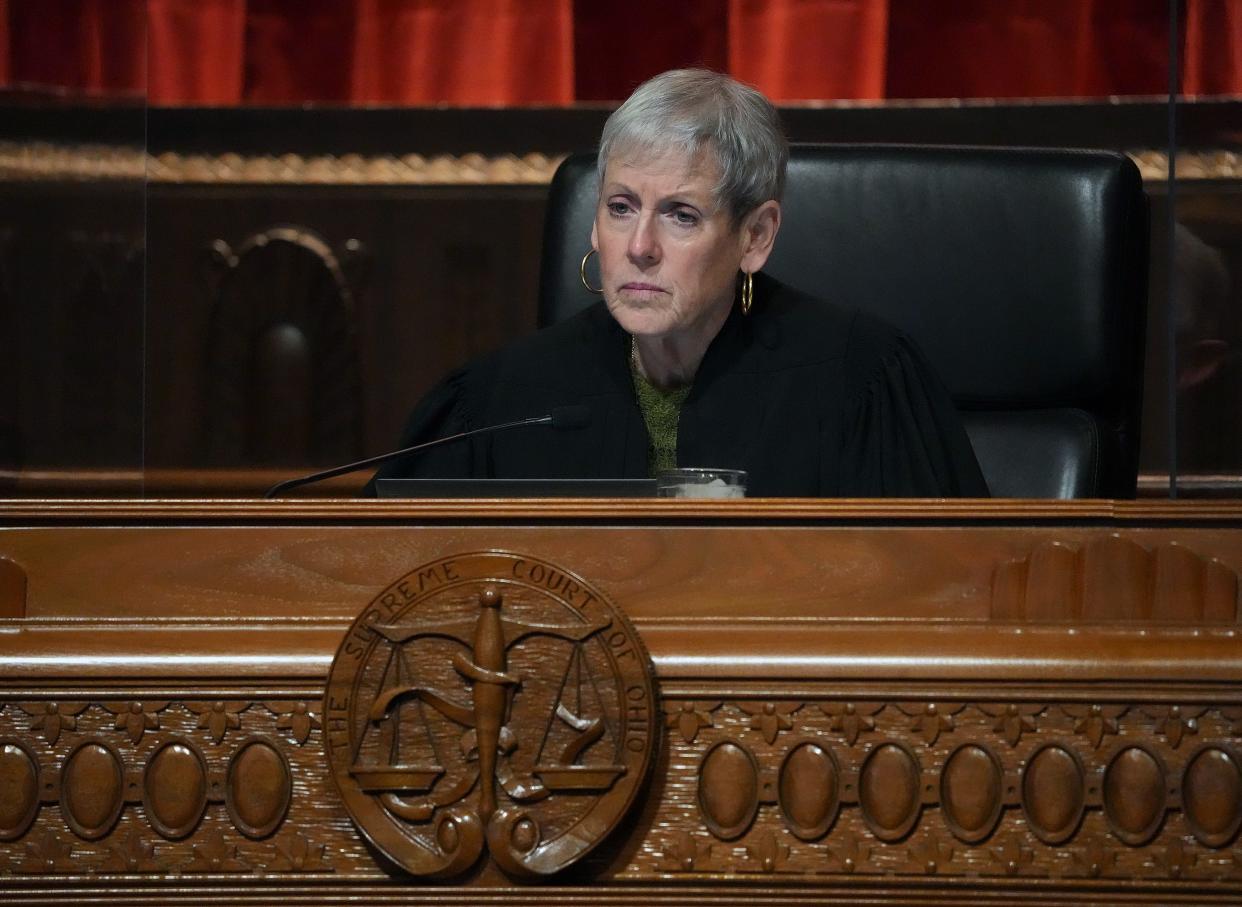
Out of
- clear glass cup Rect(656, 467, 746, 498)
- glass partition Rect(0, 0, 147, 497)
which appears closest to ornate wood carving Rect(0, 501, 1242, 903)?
clear glass cup Rect(656, 467, 746, 498)

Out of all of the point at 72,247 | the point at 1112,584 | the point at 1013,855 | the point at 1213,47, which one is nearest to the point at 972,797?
the point at 1013,855

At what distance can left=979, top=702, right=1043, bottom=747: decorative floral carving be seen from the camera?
99 centimetres

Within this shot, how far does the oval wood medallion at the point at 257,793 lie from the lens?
3.26ft

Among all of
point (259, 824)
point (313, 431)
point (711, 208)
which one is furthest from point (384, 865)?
point (313, 431)

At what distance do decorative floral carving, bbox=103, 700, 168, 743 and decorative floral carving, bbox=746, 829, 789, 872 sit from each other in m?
0.34

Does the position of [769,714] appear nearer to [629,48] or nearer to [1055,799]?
[1055,799]

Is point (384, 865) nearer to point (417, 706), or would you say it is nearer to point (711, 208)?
point (417, 706)

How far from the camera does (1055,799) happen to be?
3.20 feet

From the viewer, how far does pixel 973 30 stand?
2.75 meters

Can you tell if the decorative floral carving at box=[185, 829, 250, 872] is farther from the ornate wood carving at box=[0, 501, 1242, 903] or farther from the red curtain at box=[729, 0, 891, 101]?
the red curtain at box=[729, 0, 891, 101]

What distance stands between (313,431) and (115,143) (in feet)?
1.75

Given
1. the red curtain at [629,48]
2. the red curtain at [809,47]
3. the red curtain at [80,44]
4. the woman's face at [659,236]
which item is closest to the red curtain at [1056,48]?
the red curtain at [629,48]

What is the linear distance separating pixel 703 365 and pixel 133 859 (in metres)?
1.01

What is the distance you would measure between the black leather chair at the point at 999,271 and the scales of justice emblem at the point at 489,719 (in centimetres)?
109
